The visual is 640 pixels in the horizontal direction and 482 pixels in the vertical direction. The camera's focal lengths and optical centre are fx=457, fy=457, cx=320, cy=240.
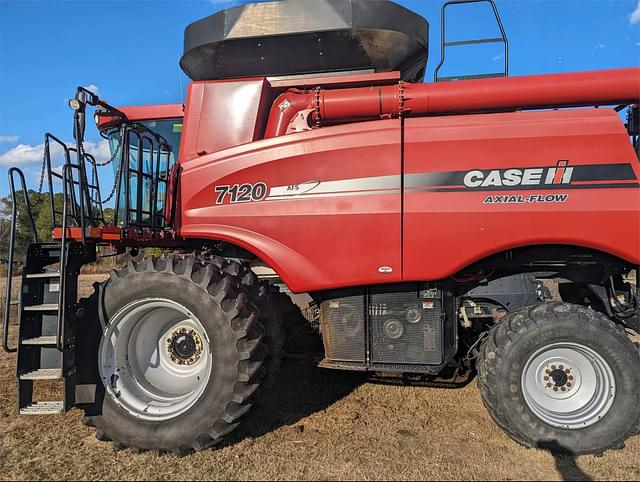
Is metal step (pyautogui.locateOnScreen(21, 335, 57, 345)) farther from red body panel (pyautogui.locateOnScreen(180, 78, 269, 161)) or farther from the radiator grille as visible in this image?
the radiator grille

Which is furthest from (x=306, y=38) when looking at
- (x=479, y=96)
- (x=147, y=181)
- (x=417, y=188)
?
(x=147, y=181)

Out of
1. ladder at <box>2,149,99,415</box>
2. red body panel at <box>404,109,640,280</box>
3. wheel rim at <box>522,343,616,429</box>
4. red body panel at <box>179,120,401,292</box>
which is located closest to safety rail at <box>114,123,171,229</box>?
ladder at <box>2,149,99,415</box>

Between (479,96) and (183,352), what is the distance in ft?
10.5

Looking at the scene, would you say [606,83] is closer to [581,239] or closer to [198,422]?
[581,239]

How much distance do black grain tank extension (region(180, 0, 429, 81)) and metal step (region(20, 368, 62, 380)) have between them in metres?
2.84

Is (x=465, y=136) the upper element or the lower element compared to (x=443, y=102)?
lower

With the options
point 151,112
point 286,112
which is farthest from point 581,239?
point 151,112

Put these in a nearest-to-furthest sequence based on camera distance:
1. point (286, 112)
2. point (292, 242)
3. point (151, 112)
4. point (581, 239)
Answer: point (581, 239), point (292, 242), point (286, 112), point (151, 112)

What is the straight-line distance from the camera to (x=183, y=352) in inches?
151

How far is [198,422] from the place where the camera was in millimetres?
3377

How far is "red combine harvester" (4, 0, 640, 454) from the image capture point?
337 cm

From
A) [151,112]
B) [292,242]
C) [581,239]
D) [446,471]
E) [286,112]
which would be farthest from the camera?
[151,112]

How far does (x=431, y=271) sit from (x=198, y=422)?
2073mm

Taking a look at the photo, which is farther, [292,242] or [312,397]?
[312,397]
